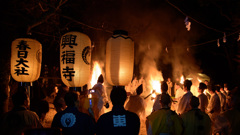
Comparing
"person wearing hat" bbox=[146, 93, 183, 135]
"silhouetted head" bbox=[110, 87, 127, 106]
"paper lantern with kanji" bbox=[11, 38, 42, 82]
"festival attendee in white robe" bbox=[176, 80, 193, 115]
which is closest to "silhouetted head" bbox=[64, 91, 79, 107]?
"silhouetted head" bbox=[110, 87, 127, 106]

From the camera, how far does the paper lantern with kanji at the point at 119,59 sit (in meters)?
5.85

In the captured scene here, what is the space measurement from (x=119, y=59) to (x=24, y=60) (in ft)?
10.0

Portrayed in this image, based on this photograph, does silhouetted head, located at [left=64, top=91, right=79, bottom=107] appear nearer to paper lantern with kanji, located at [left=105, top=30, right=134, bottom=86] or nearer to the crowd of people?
the crowd of people

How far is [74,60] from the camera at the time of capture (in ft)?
19.5

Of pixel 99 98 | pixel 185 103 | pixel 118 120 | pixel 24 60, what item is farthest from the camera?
pixel 99 98

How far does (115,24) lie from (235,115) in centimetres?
1424

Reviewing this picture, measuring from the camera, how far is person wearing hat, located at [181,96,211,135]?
4484 millimetres

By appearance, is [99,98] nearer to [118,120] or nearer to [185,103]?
[185,103]

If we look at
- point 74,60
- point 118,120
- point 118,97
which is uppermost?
point 74,60

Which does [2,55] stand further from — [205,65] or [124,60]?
[205,65]

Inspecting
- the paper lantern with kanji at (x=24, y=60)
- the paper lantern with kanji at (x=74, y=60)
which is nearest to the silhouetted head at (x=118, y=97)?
the paper lantern with kanji at (x=74, y=60)

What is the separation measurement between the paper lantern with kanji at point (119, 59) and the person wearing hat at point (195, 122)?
210 centimetres

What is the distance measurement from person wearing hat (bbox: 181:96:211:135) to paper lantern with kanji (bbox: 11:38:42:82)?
4.79m

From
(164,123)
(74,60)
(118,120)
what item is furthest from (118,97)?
(74,60)
